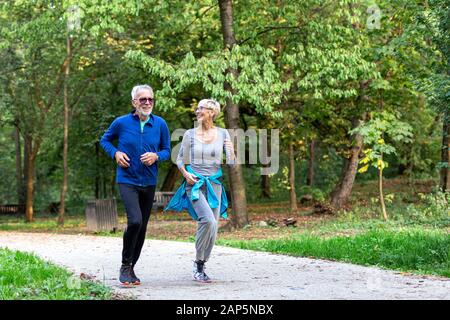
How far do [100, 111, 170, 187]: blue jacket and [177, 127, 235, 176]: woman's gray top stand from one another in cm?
25

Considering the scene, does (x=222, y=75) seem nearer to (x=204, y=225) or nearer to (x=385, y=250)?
(x=385, y=250)

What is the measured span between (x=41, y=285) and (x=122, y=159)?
151cm

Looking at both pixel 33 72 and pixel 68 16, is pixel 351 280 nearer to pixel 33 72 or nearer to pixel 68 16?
pixel 68 16

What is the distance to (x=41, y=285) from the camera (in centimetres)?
736

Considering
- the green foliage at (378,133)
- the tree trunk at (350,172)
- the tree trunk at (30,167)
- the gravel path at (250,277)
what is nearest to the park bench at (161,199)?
the tree trunk at (30,167)

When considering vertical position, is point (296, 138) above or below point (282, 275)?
above

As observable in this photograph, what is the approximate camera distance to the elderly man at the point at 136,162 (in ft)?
25.1

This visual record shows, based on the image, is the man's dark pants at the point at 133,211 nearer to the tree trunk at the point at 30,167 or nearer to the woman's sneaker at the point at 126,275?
the woman's sneaker at the point at 126,275

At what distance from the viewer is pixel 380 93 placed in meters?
22.0

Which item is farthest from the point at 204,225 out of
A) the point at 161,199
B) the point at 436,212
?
the point at 161,199

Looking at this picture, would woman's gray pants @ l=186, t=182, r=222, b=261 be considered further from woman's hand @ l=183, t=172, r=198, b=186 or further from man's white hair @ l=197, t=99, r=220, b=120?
man's white hair @ l=197, t=99, r=220, b=120

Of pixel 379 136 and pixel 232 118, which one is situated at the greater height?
pixel 232 118
